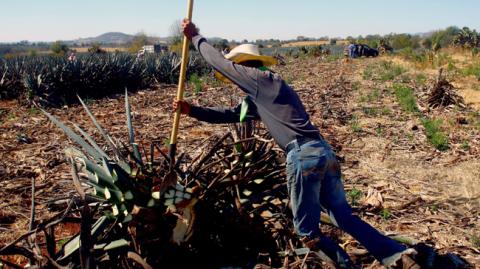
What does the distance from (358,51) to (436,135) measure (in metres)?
30.7

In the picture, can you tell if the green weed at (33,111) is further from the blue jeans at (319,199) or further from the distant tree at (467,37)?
the distant tree at (467,37)

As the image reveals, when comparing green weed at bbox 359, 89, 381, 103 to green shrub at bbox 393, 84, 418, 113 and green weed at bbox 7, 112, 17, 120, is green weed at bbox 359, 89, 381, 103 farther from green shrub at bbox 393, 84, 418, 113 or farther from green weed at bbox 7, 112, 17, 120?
green weed at bbox 7, 112, 17, 120

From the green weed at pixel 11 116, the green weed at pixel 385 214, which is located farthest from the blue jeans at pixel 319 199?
the green weed at pixel 11 116

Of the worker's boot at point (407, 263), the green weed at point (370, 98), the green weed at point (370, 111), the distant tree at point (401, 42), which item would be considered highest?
the distant tree at point (401, 42)

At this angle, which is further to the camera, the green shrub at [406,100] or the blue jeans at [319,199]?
the green shrub at [406,100]

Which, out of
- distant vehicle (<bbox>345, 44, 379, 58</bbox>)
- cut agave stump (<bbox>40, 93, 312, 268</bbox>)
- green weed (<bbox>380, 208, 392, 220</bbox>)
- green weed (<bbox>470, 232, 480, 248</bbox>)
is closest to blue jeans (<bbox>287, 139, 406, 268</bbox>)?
cut agave stump (<bbox>40, 93, 312, 268</bbox>)

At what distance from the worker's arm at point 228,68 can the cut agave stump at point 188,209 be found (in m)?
0.47

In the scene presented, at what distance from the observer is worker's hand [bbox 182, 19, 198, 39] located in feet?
11.2

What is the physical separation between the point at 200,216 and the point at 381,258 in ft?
4.69

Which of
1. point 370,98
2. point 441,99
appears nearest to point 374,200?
point 441,99

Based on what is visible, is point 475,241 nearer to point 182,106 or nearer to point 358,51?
point 182,106

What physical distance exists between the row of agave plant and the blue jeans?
1051 cm

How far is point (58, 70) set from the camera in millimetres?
13492

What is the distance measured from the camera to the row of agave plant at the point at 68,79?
41.6 ft
